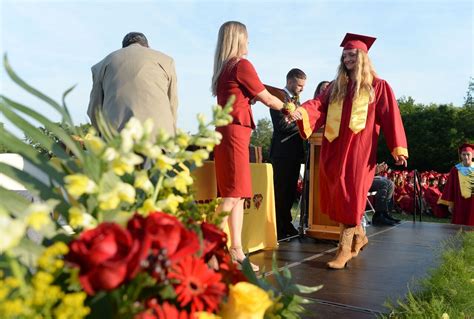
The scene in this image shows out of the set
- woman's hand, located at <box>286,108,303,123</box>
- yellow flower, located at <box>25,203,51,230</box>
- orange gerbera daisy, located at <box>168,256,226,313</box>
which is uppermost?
woman's hand, located at <box>286,108,303,123</box>

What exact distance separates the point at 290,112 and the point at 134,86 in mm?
1318

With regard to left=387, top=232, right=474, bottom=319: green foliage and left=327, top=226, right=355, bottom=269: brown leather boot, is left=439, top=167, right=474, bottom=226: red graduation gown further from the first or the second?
left=327, top=226, right=355, bottom=269: brown leather boot

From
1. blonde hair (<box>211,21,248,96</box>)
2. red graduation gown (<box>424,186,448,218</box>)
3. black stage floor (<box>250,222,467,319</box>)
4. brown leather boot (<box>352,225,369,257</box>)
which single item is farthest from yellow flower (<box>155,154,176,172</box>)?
red graduation gown (<box>424,186,448,218</box>)

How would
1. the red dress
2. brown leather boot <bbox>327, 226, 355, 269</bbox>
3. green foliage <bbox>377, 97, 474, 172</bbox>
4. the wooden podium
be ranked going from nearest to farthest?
1. the red dress
2. brown leather boot <bbox>327, 226, 355, 269</bbox>
3. the wooden podium
4. green foliage <bbox>377, 97, 474, 172</bbox>

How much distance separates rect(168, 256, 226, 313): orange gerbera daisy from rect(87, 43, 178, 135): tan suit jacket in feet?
8.31

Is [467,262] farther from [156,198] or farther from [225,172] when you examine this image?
[156,198]

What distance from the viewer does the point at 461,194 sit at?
841 centimetres

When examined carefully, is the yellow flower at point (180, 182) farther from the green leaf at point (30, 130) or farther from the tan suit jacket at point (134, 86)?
the tan suit jacket at point (134, 86)

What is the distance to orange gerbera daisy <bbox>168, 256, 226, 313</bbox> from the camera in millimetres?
718

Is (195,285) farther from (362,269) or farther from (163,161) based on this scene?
(362,269)

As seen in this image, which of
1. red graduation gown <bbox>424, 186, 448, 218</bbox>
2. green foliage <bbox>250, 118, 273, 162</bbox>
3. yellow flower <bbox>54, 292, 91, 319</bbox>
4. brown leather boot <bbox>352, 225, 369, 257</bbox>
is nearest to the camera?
yellow flower <bbox>54, 292, 91, 319</bbox>

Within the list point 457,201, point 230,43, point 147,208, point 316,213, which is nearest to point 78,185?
point 147,208

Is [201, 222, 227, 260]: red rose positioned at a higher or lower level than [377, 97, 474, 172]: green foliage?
lower

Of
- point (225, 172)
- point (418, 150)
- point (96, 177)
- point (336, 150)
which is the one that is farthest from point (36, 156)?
point (418, 150)
